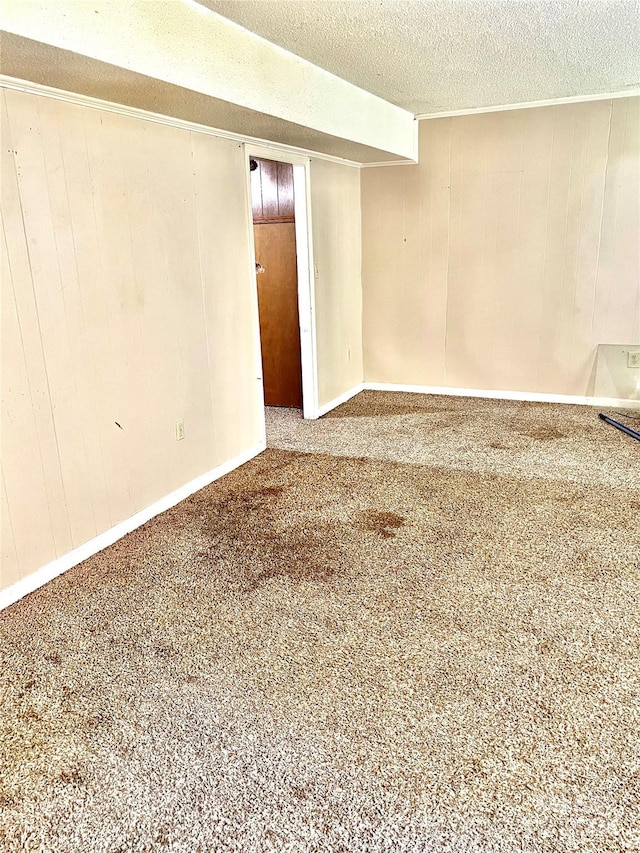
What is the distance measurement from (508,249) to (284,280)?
185 centimetres

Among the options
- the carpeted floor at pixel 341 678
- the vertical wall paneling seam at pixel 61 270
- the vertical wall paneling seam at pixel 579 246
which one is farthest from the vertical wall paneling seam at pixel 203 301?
the vertical wall paneling seam at pixel 579 246

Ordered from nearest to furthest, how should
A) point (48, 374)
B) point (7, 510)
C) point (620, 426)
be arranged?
1. point (7, 510)
2. point (48, 374)
3. point (620, 426)

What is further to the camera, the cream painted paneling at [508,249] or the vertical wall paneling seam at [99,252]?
the cream painted paneling at [508,249]

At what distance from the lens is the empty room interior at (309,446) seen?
1.67m

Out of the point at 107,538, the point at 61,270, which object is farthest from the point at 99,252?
the point at 107,538

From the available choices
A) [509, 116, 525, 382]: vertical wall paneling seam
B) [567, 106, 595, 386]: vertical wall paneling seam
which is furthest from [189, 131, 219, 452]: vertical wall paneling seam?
[567, 106, 595, 386]: vertical wall paneling seam

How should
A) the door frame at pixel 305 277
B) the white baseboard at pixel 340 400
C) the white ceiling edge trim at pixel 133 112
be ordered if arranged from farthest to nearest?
1. the white baseboard at pixel 340 400
2. the door frame at pixel 305 277
3. the white ceiling edge trim at pixel 133 112

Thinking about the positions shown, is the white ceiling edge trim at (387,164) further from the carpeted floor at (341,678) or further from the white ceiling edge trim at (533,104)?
the carpeted floor at (341,678)

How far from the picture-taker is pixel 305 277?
464 centimetres

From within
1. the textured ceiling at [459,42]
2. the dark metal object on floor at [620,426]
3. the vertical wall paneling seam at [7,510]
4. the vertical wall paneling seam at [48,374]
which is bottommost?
the dark metal object on floor at [620,426]

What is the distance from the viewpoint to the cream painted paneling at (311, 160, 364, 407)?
4.79 m

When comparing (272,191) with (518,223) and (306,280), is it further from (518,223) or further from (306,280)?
(518,223)

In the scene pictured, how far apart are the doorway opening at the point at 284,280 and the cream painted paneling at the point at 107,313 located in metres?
0.85

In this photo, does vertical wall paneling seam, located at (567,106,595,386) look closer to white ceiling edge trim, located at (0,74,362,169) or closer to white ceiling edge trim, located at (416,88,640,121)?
white ceiling edge trim, located at (416,88,640,121)
